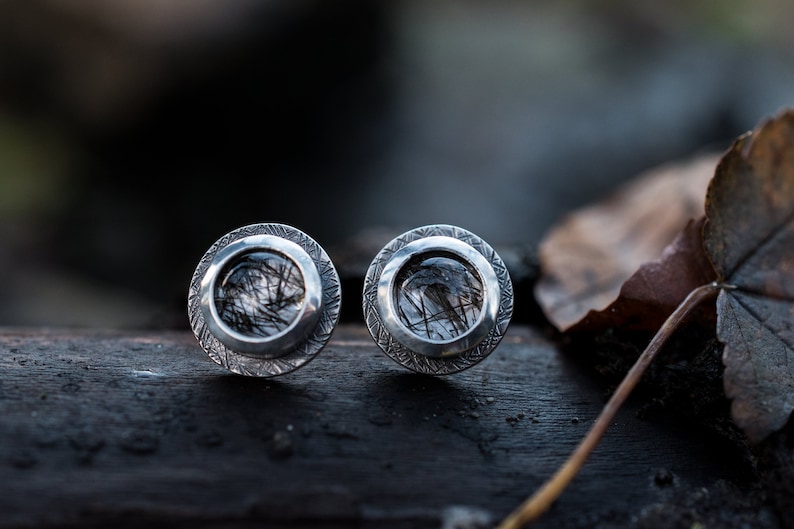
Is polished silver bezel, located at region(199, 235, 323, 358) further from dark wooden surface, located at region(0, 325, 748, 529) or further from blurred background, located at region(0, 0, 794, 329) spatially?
blurred background, located at region(0, 0, 794, 329)

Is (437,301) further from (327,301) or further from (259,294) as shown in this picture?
(259,294)

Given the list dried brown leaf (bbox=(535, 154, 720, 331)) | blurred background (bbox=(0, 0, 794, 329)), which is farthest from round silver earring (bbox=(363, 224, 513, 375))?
blurred background (bbox=(0, 0, 794, 329))

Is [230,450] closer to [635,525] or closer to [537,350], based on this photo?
[635,525]

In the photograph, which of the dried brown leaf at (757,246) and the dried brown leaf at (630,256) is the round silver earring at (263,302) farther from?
the dried brown leaf at (757,246)

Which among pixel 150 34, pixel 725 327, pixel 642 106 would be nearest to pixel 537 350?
pixel 725 327

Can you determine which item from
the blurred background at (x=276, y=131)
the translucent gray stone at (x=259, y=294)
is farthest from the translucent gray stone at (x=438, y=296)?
the blurred background at (x=276, y=131)

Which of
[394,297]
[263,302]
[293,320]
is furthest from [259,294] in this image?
[394,297]

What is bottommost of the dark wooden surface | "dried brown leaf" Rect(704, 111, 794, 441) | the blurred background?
the dark wooden surface

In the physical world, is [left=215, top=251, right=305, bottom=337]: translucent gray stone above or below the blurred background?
below
